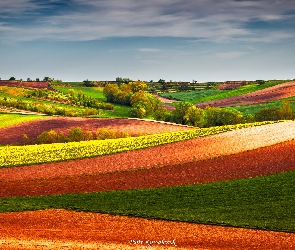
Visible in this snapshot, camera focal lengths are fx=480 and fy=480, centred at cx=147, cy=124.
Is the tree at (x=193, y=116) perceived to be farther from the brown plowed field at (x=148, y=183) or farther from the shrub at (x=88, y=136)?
the brown plowed field at (x=148, y=183)

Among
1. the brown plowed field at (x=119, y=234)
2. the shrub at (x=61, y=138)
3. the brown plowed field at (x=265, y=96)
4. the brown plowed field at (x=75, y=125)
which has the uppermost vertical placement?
the brown plowed field at (x=265, y=96)

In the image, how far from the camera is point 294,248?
24250 millimetres

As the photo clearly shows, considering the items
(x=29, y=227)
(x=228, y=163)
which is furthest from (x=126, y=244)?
(x=228, y=163)

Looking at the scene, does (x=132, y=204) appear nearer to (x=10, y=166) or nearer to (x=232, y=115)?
(x=10, y=166)

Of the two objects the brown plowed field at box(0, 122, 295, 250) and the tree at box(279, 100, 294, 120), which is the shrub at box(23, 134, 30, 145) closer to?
the brown plowed field at box(0, 122, 295, 250)

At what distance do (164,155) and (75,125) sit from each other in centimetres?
2890

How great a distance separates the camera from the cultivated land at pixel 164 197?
2559 centimetres

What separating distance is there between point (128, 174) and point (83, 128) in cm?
3165

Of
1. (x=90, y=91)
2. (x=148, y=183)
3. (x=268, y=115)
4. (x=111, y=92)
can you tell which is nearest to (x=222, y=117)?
(x=268, y=115)

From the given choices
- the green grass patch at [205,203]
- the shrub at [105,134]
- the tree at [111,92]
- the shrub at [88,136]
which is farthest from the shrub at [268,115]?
the tree at [111,92]

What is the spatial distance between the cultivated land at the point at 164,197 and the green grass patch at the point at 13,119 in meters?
33.4

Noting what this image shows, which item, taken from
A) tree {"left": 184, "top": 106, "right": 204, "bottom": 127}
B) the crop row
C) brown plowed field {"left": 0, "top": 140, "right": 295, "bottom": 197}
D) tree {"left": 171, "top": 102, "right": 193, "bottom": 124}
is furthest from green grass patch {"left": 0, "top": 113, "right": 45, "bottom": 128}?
brown plowed field {"left": 0, "top": 140, "right": 295, "bottom": 197}

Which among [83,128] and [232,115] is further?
[232,115]

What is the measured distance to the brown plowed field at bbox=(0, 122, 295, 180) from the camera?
4359cm
